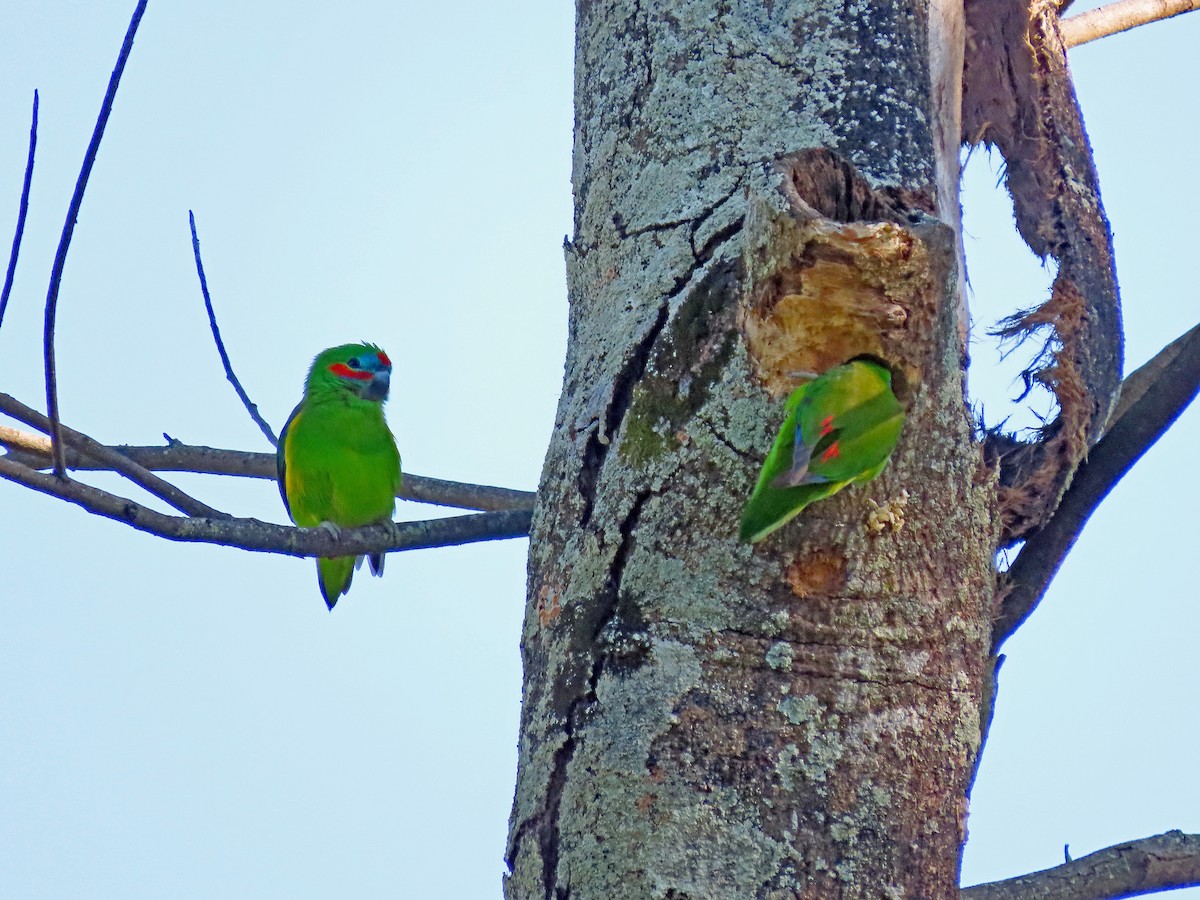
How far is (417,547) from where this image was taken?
2461 millimetres

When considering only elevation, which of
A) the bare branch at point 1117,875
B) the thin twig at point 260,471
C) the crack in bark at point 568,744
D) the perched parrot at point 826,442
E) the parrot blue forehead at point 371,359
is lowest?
the bare branch at point 1117,875

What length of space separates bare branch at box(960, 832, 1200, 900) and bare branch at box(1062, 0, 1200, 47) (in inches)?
74.8

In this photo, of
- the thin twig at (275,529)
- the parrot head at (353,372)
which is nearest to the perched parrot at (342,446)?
the parrot head at (353,372)

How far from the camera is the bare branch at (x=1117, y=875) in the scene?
2.36 metres

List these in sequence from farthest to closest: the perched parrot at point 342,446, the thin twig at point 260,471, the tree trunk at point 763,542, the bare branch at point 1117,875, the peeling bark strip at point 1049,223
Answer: the perched parrot at point 342,446 → the thin twig at point 260,471 → the peeling bark strip at point 1049,223 → the bare branch at point 1117,875 → the tree trunk at point 763,542

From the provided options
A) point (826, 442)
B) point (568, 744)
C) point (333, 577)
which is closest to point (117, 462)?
point (568, 744)

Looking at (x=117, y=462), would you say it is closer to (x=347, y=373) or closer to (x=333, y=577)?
(x=347, y=373)

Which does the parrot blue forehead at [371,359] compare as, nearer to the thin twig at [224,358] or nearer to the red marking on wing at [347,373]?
the red marking on wing at [347,373]

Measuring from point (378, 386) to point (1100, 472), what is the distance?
10.2 ft

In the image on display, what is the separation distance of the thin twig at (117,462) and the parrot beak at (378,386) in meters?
2.27

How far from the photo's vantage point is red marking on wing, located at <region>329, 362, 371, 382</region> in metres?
4.91

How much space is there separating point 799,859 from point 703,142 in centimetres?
122

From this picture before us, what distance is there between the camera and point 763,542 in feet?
6.10

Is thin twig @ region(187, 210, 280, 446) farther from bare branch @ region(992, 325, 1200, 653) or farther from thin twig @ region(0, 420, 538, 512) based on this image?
bare branch @ region(992, 325, 1200, 653)
